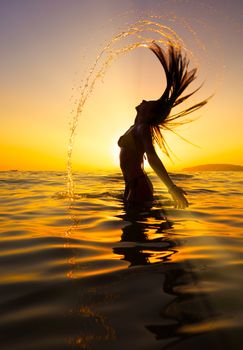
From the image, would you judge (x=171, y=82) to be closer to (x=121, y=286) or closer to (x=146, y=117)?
(x=146, y=117)

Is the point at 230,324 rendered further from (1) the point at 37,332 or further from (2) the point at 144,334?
(1) the point at 37,332

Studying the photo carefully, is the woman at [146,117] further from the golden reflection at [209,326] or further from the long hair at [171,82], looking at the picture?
the golden reflection at [209,326]

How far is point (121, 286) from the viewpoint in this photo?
2.39m

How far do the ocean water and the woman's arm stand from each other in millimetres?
384

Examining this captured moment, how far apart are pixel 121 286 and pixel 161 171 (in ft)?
9.07

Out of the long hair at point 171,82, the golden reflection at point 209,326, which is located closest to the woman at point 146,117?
the long hair at point 171,82

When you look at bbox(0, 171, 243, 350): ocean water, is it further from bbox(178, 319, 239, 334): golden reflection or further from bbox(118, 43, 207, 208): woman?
bbox(118, 43, 207, 208): woman

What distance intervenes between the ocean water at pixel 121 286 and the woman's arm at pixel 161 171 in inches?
15.1

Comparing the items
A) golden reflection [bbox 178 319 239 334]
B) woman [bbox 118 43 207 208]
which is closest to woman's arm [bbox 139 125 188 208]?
woman [bbox 118 43 207 208]

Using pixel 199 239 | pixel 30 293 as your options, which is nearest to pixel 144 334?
pixel 30 293

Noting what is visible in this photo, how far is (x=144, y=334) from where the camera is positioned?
1736mm

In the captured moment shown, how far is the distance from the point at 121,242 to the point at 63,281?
4.18ft

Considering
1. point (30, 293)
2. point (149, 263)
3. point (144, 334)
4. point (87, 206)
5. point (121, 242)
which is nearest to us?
point (144, 334)

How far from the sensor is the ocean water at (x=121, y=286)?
5.63 feet
